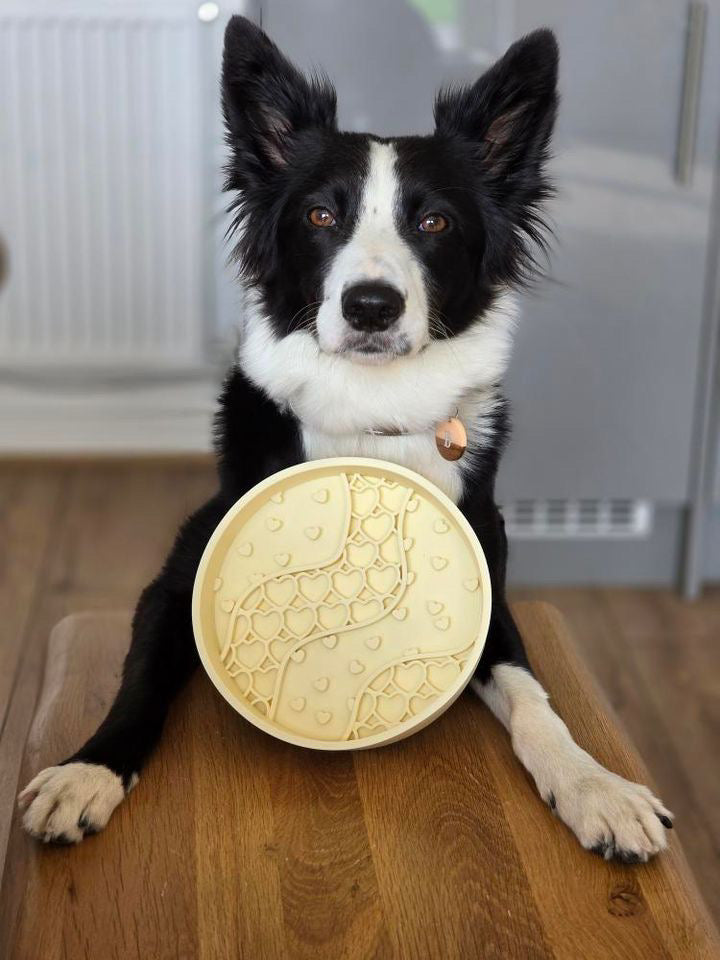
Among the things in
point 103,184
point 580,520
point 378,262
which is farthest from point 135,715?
point 103,184

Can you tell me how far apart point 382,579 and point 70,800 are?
1.28 feet

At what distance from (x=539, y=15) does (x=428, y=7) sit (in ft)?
0.74

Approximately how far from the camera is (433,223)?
4.42 ft

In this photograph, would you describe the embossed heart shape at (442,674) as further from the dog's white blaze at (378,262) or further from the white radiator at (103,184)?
the white radiator at (103,184)

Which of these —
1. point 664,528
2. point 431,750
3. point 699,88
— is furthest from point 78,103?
point 431,750

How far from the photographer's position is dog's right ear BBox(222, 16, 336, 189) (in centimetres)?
128

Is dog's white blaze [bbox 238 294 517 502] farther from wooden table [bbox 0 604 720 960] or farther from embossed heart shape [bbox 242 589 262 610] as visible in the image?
wooden table [bbox 0 604 720 960]

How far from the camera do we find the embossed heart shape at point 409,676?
1.22 meters

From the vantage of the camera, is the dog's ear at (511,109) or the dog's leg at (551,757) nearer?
the dog's leg at (551,757)

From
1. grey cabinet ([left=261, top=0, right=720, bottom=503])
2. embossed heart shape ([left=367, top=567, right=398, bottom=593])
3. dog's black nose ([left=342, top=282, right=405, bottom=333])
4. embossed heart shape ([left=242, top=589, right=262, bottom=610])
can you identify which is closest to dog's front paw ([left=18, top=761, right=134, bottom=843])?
embossed heart shape ([left=242, top=589, right=262, bottom=610])

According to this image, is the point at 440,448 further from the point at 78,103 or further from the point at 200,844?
the point at 78,103

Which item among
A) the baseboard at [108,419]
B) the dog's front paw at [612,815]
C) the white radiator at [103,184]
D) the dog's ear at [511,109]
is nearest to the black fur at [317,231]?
the dog's ear at [511,109]

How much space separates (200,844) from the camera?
3.69ft

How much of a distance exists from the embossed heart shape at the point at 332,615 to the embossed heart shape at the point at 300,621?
0.04 feet
